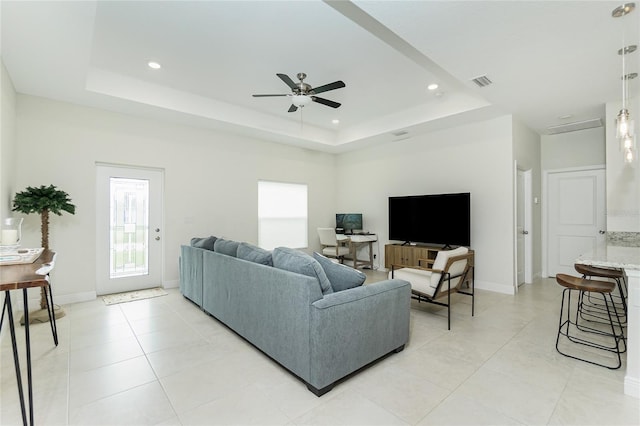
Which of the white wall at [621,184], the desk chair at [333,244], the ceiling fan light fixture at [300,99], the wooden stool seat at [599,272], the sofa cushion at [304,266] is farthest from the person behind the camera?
the desk chair at [333,244]

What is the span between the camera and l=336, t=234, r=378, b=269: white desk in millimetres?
6407

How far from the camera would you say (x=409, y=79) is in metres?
4.12

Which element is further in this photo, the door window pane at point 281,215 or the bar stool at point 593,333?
the door window pane at point 281,215

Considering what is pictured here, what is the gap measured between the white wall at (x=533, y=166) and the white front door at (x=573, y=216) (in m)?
0.21

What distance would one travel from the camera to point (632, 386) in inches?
82.7

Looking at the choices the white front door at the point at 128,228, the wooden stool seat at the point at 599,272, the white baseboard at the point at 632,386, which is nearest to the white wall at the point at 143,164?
the white front door at the point at 128,228

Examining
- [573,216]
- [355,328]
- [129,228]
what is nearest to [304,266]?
[355,328]

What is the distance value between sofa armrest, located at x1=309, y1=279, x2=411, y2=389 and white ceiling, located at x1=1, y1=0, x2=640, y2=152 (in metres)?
2.23

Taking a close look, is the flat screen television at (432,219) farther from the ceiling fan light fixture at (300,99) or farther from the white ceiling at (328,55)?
the ceiling fan light fixture at (300,99)

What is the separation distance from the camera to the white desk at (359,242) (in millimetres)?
6407

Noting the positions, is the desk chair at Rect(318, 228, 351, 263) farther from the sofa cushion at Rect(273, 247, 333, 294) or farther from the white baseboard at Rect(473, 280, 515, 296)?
the sofa cushion at Rect(273, 247, 333, 294)

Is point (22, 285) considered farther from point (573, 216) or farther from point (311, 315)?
point (573, 216)

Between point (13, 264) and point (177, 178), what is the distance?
3.27 metres

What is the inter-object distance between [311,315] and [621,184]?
4849 millimetres
